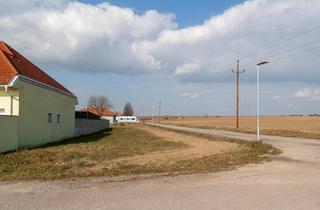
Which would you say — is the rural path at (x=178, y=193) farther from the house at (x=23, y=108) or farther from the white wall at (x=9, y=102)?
the white wall at (x=9, y=102)

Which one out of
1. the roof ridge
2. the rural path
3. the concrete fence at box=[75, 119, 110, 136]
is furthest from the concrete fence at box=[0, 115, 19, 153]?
the concrete fence at box=[75, 119, 110, 136]

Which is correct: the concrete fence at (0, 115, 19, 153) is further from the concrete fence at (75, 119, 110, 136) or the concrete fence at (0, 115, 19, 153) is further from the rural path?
the concrete fence at (75, 119, 110, 136)

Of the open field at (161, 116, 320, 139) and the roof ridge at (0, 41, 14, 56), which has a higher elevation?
the roof ridge at (0, 41, 14, 56)

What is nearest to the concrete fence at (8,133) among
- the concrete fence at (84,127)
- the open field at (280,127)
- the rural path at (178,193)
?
the rural path at (178,193)

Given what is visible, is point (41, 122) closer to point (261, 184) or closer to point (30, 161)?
point (30, 161)

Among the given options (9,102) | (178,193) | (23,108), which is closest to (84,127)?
(23,108)

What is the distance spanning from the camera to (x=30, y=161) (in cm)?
1659

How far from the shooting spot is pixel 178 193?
32.0 ft

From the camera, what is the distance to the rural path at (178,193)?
332 inches

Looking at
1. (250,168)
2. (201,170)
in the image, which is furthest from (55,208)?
(250,168)

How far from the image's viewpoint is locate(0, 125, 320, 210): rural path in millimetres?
8422

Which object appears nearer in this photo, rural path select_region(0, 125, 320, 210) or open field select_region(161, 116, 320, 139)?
rural path select_region(0, 125, 320, 210)

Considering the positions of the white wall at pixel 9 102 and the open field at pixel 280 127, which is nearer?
the white wall at pixel 9 102

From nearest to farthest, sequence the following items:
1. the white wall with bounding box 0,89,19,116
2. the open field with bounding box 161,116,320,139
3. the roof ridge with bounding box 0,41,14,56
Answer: the white wall with bounding box 0,89,19,116 < the roof ridge with bounding box 0,41,14,56 < the open field with bounding box 161,116,320,139
